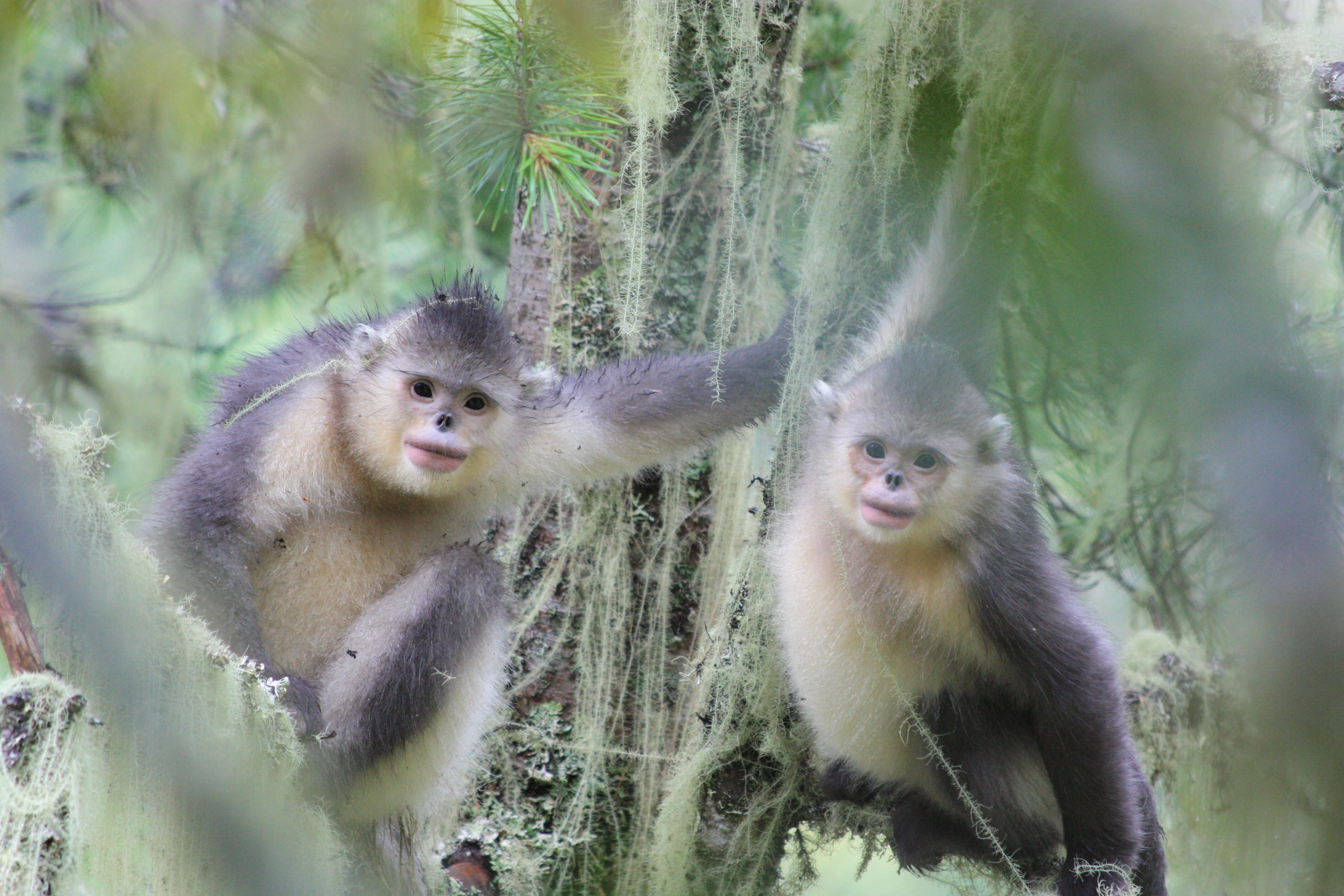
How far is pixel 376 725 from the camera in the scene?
9.43 ft

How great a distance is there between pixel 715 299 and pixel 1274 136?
2.49m

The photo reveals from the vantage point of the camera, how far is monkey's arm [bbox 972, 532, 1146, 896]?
8.57 ft

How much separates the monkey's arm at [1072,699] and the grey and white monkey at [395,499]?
1019 millimetres

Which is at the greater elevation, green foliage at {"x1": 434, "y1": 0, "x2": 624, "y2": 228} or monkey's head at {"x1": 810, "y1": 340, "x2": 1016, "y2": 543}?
green foliage at {"x1": 434, "y1": 0, "x2": 624, "y2": 228}

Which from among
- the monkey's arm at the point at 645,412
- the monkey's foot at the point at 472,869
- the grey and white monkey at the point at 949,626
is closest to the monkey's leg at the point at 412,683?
the monkey's foot at the point at 472,869

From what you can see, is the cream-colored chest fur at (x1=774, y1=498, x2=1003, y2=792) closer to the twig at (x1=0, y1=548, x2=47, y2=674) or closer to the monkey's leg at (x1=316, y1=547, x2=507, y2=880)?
the monkey's leg at (x1=316, y1=547, x2=507, y2=880)

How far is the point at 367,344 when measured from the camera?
3201mm

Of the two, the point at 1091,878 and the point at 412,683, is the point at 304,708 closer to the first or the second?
the point at 412,683

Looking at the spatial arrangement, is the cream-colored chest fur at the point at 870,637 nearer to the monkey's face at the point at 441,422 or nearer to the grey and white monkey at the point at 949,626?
the grey and white monkey at the point at 949,626

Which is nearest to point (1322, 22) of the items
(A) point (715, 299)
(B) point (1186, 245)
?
(B) point (1186, 245)

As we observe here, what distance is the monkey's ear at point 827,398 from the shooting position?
9.48 feet

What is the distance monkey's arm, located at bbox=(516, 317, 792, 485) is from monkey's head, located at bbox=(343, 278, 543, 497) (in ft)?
0.53

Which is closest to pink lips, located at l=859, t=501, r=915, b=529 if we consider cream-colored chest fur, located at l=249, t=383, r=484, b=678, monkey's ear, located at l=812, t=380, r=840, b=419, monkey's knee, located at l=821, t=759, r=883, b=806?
monkey's ear, located at l=812, t=380, r=840, b=419

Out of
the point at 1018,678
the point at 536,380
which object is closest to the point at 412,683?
the point at 536,380
